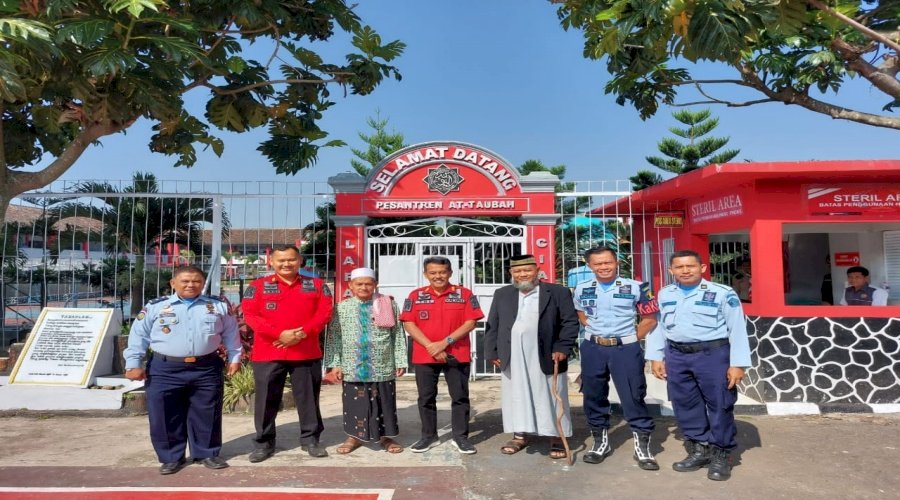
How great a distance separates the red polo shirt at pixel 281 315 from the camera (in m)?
4.31

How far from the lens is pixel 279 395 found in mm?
4445

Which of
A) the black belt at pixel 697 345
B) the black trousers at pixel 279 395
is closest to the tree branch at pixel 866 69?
the black belt at pixel 697 345

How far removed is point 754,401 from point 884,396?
1.17 m

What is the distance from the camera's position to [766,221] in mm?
5859

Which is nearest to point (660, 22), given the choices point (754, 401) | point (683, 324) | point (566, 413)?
point (683, 324)

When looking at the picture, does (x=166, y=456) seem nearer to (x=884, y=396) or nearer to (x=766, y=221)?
(x=766, y=221)

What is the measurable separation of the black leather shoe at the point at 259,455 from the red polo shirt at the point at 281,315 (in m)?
0.65

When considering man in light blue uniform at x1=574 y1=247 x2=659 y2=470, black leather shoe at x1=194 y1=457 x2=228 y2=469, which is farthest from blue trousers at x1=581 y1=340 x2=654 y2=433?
black leather shoe at x1=194 y1=457 x2=228 y2=469

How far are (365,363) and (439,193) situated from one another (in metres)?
2.98

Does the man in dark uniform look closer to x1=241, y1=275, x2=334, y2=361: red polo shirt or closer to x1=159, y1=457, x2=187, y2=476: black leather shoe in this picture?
x1=241, y1=275, x2=334, y2=361: red polo shirt

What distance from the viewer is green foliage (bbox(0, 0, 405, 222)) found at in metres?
4.59

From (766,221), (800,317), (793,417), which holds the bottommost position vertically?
(793,417)

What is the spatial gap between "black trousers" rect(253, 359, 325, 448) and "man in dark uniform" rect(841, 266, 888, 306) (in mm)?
5603

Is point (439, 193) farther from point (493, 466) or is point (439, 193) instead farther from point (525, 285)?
point (493, 466)
